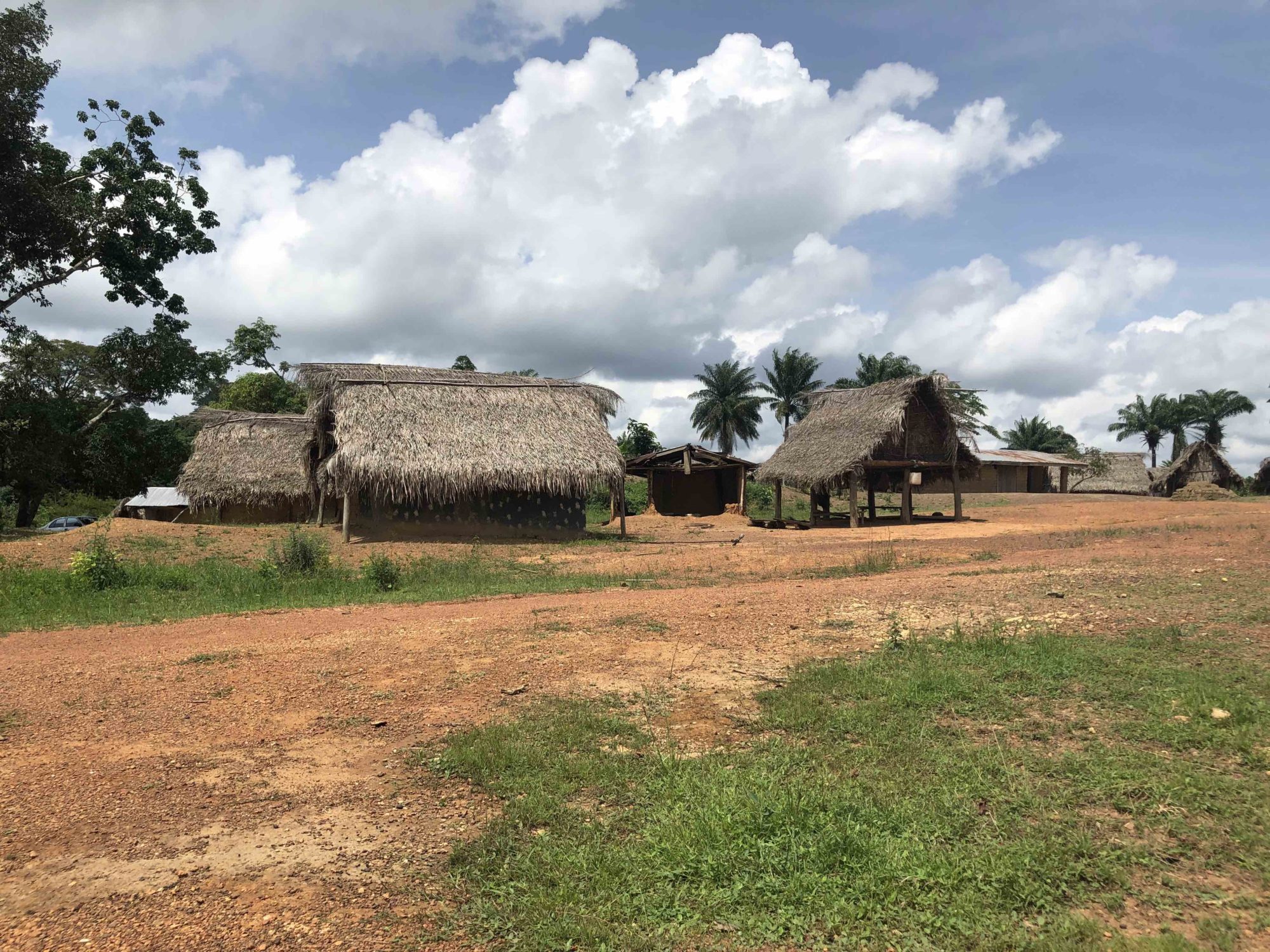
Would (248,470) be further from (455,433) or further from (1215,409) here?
(1215,409)

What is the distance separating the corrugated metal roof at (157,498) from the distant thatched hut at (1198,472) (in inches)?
1670

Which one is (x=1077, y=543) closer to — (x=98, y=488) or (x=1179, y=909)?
(x=1179, y=909)

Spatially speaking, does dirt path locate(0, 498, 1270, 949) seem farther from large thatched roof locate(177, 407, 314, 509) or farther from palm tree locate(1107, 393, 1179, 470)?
palm tree locate(1107, 393, 1179, 470)

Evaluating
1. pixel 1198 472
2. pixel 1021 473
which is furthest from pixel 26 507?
pixel 1198 472

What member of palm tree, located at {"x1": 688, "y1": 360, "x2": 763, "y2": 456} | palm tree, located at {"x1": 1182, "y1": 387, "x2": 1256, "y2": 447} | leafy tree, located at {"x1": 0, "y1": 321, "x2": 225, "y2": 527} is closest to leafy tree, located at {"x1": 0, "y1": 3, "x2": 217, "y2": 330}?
leafy tree, located at {"x1": 0, "y1": 321, "x2": 225, "y2": 527}

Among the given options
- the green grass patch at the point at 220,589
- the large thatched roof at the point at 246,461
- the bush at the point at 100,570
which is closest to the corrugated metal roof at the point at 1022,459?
the large thatched roof at the point at 246,461

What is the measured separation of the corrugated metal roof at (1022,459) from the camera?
3912 cm

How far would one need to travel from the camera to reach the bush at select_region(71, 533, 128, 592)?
36.2ft

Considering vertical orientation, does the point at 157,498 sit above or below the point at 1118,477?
below

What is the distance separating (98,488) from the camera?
26547 mm

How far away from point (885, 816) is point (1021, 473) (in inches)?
1604

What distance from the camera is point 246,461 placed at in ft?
83.3

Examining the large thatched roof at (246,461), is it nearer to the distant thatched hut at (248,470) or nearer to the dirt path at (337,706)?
the distant thatched hut at (248,470)

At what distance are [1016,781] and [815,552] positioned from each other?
1039 centimetres
